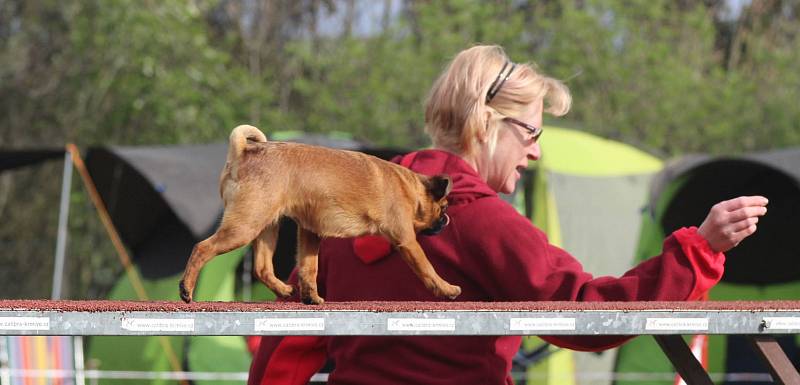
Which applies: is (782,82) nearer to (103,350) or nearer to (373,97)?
(373,97)

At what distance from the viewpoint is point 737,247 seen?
25.8 ft

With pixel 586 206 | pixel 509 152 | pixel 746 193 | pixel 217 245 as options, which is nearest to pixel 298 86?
pixel 586 206

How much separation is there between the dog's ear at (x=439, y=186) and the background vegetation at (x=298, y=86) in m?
9.84

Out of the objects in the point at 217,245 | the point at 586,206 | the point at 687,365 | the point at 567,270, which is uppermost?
the point at 217,245

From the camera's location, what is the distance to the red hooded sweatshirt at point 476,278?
2408mm

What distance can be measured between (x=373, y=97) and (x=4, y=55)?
4.14 m

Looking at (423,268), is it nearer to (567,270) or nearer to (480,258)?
(480,258)

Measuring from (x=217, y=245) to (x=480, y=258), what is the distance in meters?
0.57

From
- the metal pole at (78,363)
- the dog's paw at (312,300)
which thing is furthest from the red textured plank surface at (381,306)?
the metal pole at (78,363)

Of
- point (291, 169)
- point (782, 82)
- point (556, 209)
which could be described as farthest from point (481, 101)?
point (782, 82)

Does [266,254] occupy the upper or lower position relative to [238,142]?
lower

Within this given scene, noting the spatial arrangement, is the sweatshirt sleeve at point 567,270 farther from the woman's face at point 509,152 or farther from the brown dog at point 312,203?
the woman's face at point 509,152

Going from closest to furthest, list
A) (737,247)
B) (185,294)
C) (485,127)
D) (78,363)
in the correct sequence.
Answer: (185,294), (485,127), (78,363), (737,247)

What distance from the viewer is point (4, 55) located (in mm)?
13141
